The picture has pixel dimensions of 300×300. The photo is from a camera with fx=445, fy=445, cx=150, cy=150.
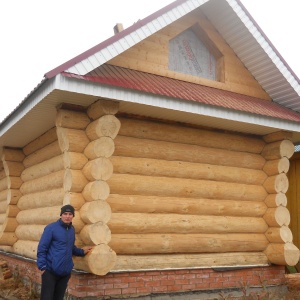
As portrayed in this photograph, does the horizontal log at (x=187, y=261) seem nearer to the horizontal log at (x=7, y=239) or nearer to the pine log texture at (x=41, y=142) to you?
the pine log texture at (x=41, y=142)

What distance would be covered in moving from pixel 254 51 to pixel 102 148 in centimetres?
435

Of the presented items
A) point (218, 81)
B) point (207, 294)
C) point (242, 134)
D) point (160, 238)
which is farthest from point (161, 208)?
point (218, 81)

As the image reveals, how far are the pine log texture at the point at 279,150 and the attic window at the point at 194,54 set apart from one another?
6.36 ft

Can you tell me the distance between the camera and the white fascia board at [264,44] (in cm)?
932

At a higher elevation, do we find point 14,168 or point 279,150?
point 14,168

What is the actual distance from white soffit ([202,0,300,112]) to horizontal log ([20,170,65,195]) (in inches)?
186

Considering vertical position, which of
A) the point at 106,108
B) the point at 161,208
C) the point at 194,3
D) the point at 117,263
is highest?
the point at 194,3

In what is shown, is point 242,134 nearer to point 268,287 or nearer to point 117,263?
point 268,287

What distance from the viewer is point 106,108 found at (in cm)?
759

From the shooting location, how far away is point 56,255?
6.51 metres

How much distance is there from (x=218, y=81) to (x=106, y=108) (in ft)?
11.0

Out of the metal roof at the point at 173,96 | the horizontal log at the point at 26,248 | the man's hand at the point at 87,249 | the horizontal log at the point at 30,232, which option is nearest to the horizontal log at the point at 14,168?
the metal roof at the point at 173,96

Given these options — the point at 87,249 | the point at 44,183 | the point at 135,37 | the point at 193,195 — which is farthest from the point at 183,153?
the point at 44,183

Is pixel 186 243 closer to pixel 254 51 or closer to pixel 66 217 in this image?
pixel 66 217
